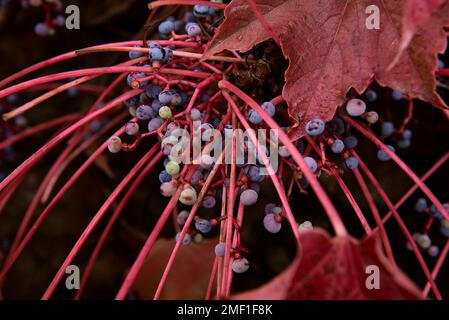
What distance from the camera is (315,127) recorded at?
51cm

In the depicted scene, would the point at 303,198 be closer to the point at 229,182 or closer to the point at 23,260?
the point at 229,182

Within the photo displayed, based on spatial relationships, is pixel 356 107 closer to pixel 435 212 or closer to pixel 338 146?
pixel 338 146

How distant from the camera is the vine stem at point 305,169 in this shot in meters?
0.39

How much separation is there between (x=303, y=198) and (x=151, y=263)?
0.27 metres

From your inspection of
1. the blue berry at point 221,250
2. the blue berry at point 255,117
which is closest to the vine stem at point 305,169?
the blue berry at point 255,117

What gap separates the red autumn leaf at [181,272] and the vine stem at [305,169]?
0.29 meters

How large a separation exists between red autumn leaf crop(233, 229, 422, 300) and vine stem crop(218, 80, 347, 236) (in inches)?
0.4

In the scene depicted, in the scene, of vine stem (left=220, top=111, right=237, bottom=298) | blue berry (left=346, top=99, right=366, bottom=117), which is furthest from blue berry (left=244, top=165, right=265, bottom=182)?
blue berry (left=346, top=99, right=366, bottom=117)

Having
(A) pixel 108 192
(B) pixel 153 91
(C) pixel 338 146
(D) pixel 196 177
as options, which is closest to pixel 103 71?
(B) pixel 153 91

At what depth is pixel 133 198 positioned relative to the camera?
1.00 m

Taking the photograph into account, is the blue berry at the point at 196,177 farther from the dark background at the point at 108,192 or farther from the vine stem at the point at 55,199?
the dark background at the point at 108,192

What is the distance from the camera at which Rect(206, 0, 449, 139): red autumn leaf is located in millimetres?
523

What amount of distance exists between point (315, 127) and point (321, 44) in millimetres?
93
